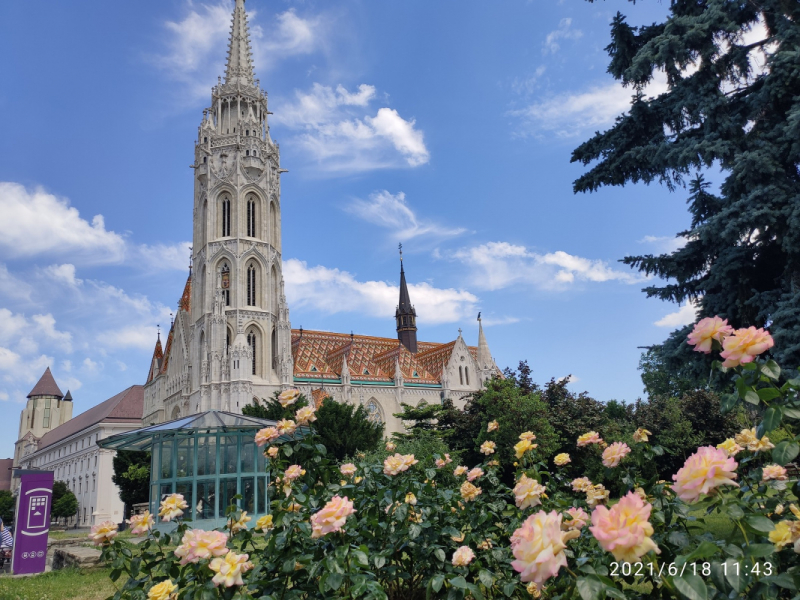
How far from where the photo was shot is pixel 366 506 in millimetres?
5629

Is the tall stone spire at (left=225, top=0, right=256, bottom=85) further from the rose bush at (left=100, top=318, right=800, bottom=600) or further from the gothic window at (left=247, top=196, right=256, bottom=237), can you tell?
the rose bush at (left=100, top=318, right=800, bottom=600)

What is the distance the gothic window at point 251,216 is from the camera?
4928 centimetres

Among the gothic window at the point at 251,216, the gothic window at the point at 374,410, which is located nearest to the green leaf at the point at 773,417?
the gothic window at the point at 374,410

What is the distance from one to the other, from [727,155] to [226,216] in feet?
147

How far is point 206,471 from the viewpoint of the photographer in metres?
15.7

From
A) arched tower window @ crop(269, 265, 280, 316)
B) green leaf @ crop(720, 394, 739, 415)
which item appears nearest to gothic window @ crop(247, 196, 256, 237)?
arched tower window @ crop(269, 265, 280, 316)

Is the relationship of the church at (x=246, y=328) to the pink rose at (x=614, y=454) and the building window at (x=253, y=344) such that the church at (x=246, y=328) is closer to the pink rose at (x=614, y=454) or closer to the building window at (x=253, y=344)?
the building window at (x=253, y=344)

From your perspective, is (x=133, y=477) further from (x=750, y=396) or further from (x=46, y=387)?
(x=46, y=387)

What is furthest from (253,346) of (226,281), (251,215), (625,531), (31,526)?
(625,531)

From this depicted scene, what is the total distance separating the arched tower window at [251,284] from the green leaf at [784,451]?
46.5 metres

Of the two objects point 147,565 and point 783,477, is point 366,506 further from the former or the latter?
point 783,477

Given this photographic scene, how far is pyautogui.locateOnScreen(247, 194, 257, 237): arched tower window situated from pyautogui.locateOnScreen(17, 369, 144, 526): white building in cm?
2309

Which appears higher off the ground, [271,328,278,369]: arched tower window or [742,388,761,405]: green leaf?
[271,328,278,369]: arched tower window

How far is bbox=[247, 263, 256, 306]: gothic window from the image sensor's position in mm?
47719
